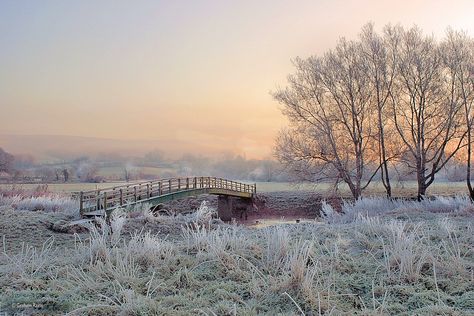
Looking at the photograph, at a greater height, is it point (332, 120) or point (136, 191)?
point (332, 120)

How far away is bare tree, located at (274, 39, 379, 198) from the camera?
1123 inches

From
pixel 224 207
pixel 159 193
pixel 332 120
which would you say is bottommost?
pixel 224 207

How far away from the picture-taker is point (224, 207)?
111 feet

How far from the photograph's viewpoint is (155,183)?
928 inches

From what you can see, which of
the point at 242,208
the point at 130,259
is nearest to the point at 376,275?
the point at 130,259

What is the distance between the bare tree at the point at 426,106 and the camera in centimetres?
2645

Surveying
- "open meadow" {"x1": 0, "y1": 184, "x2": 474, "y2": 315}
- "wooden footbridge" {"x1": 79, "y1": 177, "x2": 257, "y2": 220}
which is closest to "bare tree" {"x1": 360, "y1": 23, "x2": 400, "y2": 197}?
"wooden footbridge" {"x1": 79, "y1": 177, "x2": 257, "y2": 220}

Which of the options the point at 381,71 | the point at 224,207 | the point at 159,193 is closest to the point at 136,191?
the point at 159,193

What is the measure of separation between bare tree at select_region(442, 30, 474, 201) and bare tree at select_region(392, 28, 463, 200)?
0.28 meters

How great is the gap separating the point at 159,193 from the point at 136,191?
2.13 meters

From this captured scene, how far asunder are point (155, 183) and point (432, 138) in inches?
657

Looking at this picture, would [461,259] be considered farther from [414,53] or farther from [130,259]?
[414,53]

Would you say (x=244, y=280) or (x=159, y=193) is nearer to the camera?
(x=244, y=280)

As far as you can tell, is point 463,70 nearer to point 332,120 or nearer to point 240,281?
point 332,120
